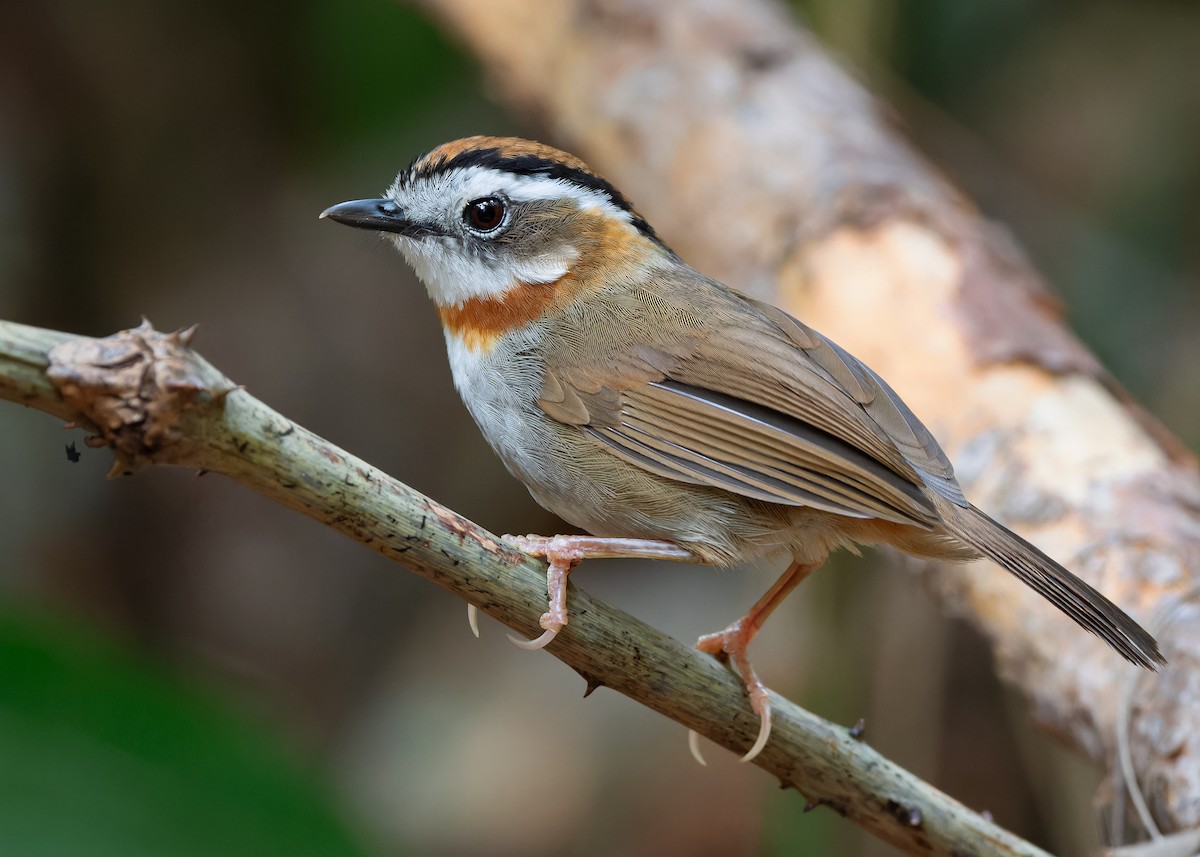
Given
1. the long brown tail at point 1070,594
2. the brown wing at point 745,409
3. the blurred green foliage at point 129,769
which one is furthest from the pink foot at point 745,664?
the blurred green foliage at point 129,769

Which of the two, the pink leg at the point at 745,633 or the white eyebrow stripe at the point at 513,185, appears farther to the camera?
the white eyebrow stripe at the point at 513,185

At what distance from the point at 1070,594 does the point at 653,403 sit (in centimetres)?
96

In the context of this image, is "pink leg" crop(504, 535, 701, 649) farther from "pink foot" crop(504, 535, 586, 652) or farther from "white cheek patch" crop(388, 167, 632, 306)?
"white cheek patch" crop(388, 167, 632, 306)

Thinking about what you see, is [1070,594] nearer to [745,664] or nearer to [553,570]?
[745,664]

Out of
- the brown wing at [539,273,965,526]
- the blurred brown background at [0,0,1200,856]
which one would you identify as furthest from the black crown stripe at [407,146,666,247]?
the blurred brown background at [0,0,1200,856]

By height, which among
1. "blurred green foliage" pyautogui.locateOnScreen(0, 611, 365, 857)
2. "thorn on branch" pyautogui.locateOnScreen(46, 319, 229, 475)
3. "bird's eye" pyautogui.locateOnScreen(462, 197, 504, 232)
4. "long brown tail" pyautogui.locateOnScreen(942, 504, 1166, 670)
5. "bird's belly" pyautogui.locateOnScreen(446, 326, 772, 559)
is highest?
"bird's eye" pyautogui.locateOnScreen(462, 197, 504, 232)

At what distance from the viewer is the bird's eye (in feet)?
9.75

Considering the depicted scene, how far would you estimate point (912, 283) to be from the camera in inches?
152

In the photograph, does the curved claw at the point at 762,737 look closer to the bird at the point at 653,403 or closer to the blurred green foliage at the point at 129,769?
the bird at the point at 653,403

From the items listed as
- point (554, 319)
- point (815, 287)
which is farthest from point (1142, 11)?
point (554, 319)

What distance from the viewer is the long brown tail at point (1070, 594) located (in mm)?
2320

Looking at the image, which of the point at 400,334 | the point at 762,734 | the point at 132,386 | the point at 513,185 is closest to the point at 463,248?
the point at 513,185

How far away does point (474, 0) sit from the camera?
5.19 m

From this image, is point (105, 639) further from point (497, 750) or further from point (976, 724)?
point (976, 724)
